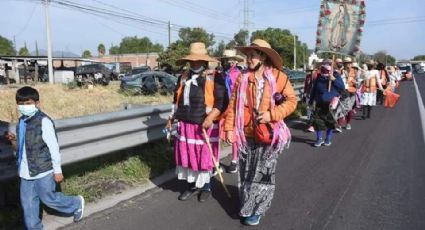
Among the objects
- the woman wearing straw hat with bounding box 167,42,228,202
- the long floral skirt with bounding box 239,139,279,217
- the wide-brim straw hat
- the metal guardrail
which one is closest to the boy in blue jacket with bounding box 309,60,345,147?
the metal guardrail

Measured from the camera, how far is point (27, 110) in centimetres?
397

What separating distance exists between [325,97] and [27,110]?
6.29 meters

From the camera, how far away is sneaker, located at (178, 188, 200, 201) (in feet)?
17.3

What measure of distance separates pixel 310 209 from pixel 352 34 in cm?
833

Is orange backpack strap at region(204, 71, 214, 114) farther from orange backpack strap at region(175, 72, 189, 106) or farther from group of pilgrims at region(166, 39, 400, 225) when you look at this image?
orange backpack strap at region(175, 72, 189, 106)

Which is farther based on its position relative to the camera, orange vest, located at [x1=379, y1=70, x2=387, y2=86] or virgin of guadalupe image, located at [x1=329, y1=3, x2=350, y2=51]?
orange vest, located at [x1=379, y1=70, x2=387, y2=86]

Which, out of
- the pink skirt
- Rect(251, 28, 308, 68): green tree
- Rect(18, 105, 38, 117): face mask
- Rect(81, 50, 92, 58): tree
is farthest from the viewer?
Rect(81, 50, 92, 58): tree

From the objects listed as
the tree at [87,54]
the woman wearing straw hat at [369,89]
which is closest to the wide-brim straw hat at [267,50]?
the woman wearing straw hat at [369,89]

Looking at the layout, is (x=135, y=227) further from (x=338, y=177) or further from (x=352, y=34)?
(x=352, y=34)

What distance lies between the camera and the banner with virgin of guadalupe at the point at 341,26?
12.0 metres

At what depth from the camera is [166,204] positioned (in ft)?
16.8

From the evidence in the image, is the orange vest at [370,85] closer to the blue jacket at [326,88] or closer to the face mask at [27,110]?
the blue jacket at [326,88]

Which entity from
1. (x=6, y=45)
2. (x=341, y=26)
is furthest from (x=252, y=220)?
(x=6, y=45)

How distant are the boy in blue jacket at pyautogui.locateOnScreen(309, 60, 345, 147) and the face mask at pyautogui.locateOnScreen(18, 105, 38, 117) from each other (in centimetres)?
591
